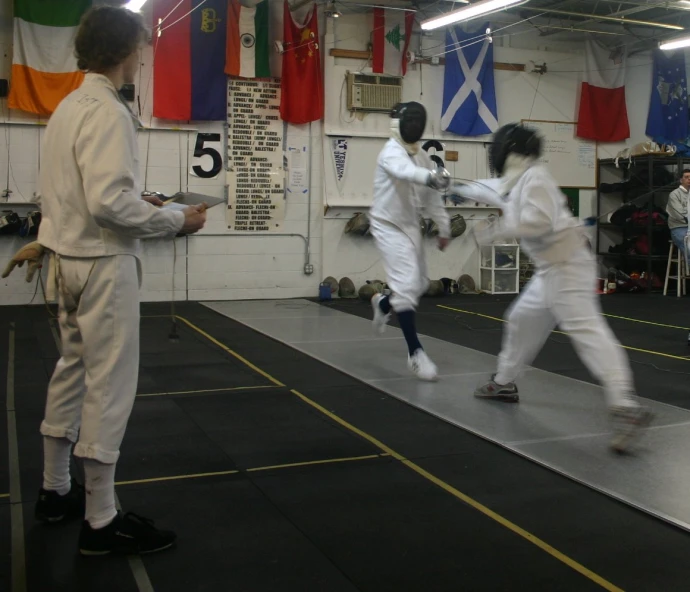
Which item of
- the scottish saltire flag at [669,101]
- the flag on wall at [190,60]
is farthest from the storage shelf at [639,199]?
the flag on wall at [190,60]

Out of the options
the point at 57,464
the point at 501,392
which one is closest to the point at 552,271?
the point at 501,392

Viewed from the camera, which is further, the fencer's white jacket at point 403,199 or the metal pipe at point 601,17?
the metal pipe at point 601,17

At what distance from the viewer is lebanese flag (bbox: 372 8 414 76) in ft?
32.2

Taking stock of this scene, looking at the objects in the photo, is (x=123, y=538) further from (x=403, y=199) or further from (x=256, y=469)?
(x=403, y=199)

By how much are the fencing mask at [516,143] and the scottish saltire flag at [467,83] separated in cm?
670

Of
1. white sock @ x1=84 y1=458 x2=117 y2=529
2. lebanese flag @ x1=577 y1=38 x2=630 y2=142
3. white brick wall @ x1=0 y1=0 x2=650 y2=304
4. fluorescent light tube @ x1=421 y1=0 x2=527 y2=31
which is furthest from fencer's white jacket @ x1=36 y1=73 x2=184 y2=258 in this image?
lebanese flag @ x1=577 y1=38 x2=630 y2=142

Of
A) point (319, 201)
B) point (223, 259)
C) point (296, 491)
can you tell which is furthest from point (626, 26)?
point (296, 491)

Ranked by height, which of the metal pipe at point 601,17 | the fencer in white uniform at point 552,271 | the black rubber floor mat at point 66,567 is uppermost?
the metal pipe at point 601,17

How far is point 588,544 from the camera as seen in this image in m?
2.42

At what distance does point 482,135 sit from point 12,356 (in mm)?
7031

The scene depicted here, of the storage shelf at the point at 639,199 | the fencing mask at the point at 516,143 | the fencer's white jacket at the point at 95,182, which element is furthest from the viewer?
the storage shelf at the point at 639,199

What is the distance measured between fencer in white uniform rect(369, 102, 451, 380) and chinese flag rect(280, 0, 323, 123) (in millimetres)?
4866

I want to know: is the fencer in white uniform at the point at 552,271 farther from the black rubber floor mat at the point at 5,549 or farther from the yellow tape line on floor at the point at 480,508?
the black rubber floor mat at the point at 5,549

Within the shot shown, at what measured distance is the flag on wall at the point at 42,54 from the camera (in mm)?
8188
